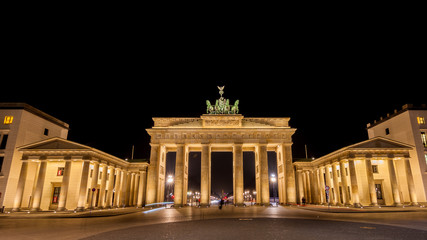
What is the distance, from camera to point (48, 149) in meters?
36.9

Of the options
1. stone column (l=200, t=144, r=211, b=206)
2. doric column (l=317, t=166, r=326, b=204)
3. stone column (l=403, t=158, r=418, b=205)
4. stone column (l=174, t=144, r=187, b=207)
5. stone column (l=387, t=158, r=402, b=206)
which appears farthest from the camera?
doric column (l=317, t=166, r=326, b=204)

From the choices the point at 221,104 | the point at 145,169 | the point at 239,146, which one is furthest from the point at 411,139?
the point at 145,169

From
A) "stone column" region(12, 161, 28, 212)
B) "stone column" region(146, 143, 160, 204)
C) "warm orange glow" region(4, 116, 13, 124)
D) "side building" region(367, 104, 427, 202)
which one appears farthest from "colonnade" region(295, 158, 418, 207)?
"warm orange glow" region(4, 116, 13, 124)

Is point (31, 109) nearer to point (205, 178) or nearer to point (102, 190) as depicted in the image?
point (102, 190)

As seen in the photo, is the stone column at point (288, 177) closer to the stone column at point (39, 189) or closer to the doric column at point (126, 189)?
the doric column at point (126, 189)

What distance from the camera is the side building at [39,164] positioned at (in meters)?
36.0

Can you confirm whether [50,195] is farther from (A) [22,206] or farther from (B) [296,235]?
(B) [296,235]

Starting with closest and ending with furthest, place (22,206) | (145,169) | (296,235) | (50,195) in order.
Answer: (296,235) < (22,206) < (50,195) < (145,169)

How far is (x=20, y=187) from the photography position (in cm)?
3556

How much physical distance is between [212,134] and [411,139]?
34.3 meters

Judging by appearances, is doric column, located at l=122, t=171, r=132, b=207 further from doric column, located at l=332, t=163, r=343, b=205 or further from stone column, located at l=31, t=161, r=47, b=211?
doric column, located at l=332, t=163, r=343, b=205

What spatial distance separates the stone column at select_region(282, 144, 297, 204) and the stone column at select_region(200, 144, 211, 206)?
14712 mm

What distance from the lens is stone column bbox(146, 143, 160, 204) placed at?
44.6 metres

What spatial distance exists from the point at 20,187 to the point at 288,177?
43377mm
